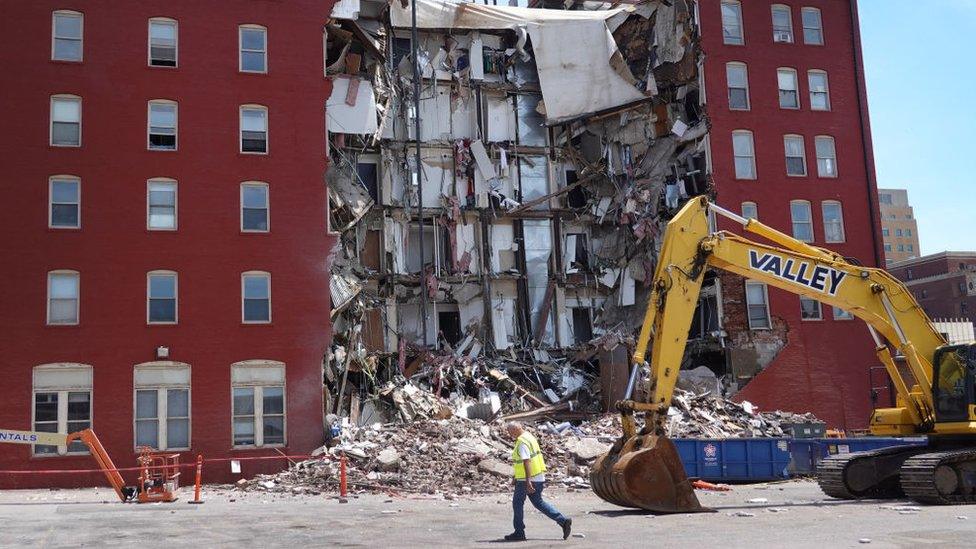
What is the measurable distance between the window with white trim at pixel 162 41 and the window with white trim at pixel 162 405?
9.87 m

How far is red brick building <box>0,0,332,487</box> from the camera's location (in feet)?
99.2

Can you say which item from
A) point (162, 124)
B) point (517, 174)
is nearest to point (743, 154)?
point (517, 174)

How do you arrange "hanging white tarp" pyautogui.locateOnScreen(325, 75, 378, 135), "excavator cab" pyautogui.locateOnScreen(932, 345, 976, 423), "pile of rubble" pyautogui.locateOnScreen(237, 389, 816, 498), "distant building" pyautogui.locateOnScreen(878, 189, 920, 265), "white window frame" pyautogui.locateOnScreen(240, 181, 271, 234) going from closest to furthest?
1. "excavator cab" pyautogui.locateOnScreen(932, 345, 976, 423)
2. "pile of rubble" pyautogui.locateOnScreen(237, 389, 816, 498)
3. "white window frame" pyautogui.locateOnScreen(240, 181, 271, 234)
4. "hanging white tarp" pyautogui.locateOnScreen(325, 75, 378, 135)
5. "distant building" pyautogui.locateOnScreen(878, 189, 920, 265)

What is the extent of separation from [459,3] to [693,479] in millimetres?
23182

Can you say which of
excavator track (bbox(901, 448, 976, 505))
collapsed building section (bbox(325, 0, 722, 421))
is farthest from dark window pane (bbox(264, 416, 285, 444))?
excavator track (bbox(901, 448, 976, 505))

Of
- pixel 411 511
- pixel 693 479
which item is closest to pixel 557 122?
pixel 693 479

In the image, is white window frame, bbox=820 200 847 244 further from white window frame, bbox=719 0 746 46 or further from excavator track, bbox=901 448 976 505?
excavator track, bbox=901 448 976 505

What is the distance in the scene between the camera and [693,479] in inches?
1100

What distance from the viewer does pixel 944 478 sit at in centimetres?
1966

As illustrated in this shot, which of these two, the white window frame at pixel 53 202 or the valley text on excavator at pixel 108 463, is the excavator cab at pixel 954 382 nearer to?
the valley text on excavator at pixel 108 463

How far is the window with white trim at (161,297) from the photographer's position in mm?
31047

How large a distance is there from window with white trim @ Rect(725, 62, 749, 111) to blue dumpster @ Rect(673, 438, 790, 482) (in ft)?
52.6

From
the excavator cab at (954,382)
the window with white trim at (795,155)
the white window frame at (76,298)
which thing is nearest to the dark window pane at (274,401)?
the white window frame at (76,298)

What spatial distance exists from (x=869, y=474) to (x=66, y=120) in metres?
25.5
